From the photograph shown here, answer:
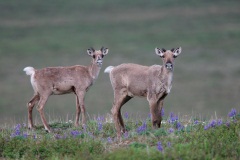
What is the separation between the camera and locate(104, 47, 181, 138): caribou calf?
1706cm

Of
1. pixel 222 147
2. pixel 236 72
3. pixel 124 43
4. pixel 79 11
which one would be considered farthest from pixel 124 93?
pixel 79 11

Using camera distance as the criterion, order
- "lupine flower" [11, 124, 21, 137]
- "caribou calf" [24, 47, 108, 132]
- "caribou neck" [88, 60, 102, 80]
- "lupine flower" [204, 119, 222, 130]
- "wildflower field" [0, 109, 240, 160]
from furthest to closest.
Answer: "caribou neck" [88, 60, 102, 80] → "caribou calf" [24, 47, 108, 132] → "lupine flower" [11, 124, 21, 137] → "lupine flower" [204, 119, 222, 130] → "wildflower field" [0, 109, 240, 160]

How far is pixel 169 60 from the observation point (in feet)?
56.6

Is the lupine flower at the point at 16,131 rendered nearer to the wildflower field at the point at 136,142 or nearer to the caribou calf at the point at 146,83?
the wildflower field at the point at 136,142

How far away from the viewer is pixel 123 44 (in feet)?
266

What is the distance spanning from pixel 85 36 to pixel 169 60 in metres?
69.0

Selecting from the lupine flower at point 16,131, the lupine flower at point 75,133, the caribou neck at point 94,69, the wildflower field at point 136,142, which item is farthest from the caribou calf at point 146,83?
the caribou neck at point 94,69

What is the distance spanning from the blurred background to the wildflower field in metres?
29.6

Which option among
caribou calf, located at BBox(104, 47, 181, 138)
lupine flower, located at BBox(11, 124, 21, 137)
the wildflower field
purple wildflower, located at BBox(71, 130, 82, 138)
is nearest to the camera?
the wildflower field

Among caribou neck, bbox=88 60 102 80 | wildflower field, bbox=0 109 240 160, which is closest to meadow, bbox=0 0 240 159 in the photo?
wildflower field, bbox=0 109 240 160

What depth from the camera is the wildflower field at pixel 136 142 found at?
1423 cm

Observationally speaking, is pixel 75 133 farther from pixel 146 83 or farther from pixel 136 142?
pixel 146 83

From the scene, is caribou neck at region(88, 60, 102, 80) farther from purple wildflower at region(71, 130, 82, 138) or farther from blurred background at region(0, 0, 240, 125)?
blurred background at region(0, 0, 240, 125)

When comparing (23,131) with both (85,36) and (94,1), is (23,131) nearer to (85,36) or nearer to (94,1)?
(85,36)
